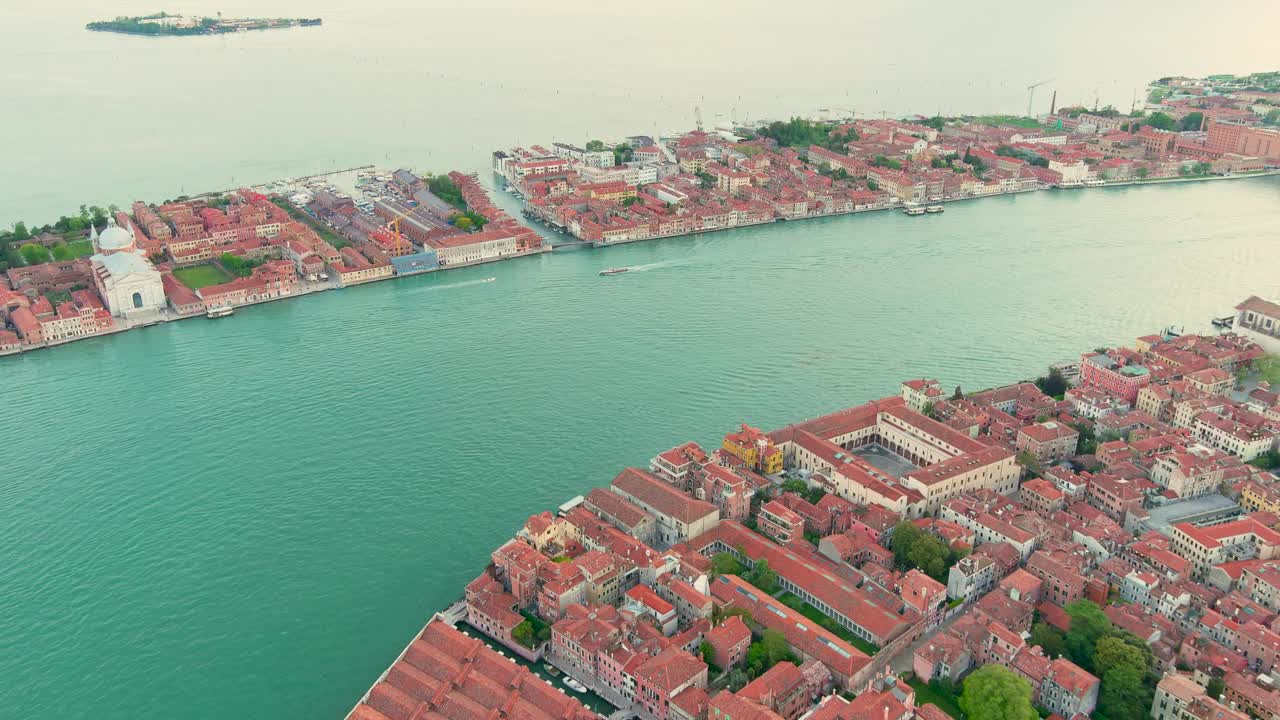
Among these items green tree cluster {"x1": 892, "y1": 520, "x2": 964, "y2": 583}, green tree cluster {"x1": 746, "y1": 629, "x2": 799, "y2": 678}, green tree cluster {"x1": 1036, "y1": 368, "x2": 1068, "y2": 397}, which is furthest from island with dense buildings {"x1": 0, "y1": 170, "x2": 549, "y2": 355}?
green tree cluster {"x1": 746, "y1": 629, "x2": 799, "y2": 678}

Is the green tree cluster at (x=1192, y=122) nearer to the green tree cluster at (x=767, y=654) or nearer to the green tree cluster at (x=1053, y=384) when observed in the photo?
the green tree cluster at (x=1053, y=384)

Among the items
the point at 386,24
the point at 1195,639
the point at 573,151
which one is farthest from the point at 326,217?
the point at 386,24

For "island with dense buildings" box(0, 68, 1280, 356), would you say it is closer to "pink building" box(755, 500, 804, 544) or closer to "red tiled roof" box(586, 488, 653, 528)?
"pink building" box(755, 500, 804, 544)

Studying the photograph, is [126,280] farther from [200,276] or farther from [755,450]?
[755,450]

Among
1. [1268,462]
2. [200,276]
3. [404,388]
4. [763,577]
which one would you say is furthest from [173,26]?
[1268,462]

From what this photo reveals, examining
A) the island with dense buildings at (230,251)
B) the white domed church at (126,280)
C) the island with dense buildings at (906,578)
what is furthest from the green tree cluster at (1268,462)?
the white domed church at (126,280)
